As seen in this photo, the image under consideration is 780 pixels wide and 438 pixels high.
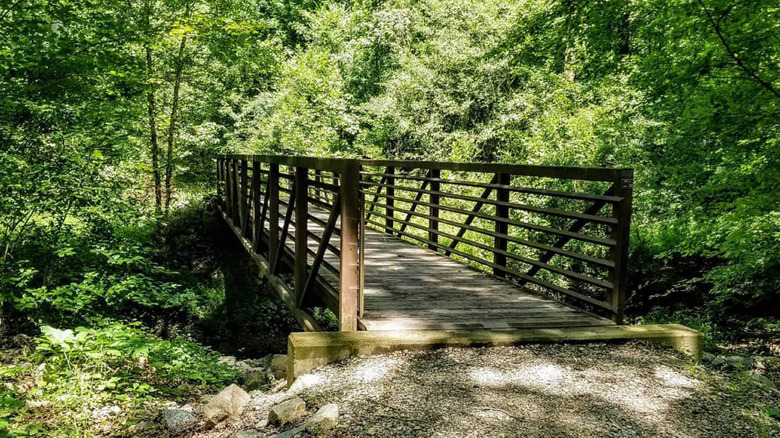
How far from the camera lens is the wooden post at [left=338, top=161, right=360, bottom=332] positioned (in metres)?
3.88

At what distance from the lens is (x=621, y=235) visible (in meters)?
4.11

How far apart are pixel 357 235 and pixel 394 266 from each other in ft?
8.71

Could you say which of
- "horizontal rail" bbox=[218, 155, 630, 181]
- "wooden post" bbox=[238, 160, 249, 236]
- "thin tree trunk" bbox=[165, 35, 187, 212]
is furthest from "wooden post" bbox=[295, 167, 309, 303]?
"thin tree trunk" bbox=[165, 35, 187, 212]

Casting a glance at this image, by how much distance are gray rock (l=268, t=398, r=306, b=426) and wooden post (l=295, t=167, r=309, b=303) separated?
2.04 m

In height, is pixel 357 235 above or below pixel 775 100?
below

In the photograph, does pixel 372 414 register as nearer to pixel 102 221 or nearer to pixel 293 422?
pixel 293 422

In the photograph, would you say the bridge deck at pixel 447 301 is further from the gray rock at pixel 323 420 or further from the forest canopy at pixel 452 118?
the forest canopy at pixel 452 118

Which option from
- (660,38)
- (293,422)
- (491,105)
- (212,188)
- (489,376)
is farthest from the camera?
(491,105)

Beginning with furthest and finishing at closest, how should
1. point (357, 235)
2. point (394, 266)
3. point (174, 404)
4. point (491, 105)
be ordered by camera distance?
point (491, 105) → point (394, 266) → point (174, 404) → point (357, 235)

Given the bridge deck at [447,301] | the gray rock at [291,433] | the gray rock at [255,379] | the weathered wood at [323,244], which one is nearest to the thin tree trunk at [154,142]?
the gray rock at [255,379]

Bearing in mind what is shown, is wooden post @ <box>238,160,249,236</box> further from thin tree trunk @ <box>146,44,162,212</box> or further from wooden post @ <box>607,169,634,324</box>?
wooden post @ <box>607,169,634,324</box>

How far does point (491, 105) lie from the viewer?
771 inches

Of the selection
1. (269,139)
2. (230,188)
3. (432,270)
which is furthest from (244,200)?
(269,139)

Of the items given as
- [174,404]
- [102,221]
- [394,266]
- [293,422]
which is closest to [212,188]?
[102,221]
